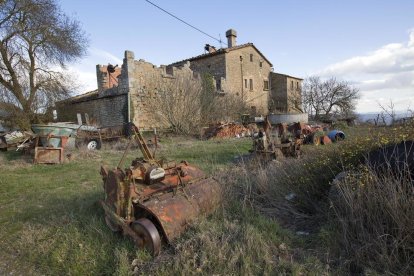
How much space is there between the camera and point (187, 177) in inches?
162

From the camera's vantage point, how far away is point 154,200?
136 inches

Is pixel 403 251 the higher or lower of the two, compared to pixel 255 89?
lower

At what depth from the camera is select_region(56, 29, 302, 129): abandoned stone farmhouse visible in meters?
19.0

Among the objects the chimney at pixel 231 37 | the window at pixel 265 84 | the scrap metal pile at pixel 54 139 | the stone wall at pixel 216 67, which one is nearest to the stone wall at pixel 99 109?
the scrap metal pile at pixel 54 139

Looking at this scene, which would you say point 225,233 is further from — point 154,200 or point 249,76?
point 249,76

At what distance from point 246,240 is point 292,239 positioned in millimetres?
551

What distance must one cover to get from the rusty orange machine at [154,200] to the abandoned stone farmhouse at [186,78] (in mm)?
15412

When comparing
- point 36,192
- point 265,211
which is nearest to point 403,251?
point 265,211

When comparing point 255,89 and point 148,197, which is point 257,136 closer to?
point 148,197

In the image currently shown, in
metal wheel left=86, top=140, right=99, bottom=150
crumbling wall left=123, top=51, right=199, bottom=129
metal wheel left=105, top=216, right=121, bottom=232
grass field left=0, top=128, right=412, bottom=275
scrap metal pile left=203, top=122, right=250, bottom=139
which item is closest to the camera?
grass field left=0, top=128, right=412, bottom=275

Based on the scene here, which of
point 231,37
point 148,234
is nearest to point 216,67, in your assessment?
point 231,37

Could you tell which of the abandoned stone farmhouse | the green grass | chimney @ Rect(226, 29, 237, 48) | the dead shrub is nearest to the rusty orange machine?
the green grass

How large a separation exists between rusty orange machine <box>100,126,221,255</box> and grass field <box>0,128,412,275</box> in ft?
0.44

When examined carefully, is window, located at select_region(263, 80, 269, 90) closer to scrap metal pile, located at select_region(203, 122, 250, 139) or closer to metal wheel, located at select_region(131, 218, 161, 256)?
scrap metal pile, located at select_region(203, 122, 250, 139)
